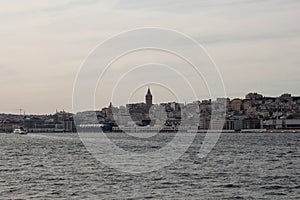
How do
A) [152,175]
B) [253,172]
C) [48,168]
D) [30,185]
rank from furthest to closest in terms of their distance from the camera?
[48,168] → [253,172] → [152,175] → [30,185]

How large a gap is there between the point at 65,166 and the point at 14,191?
60.3ft

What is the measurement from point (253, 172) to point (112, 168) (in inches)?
423

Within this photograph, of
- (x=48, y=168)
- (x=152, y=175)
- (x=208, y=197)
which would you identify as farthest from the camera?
(x=48, y=168)

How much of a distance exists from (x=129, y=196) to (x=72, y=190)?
4.03 metres

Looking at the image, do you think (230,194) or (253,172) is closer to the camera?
(230,194)

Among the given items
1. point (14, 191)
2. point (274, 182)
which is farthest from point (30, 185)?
point (274, 182)

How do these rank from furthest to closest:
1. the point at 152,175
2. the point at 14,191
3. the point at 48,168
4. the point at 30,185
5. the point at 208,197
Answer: the point at 48,168, the point at 152,175, the point at 30,185, the point at 14,191, the point at 208,197

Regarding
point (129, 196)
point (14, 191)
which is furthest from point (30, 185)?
point (129, 196)

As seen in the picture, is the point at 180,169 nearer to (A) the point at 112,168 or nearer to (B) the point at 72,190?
(A) the point at 112,168

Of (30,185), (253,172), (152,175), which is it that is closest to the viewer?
(30,185)

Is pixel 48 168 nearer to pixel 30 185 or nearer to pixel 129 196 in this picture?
pixel 30 185

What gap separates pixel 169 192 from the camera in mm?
39094

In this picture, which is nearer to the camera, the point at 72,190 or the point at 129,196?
the point at 129,196

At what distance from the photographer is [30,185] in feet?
140
